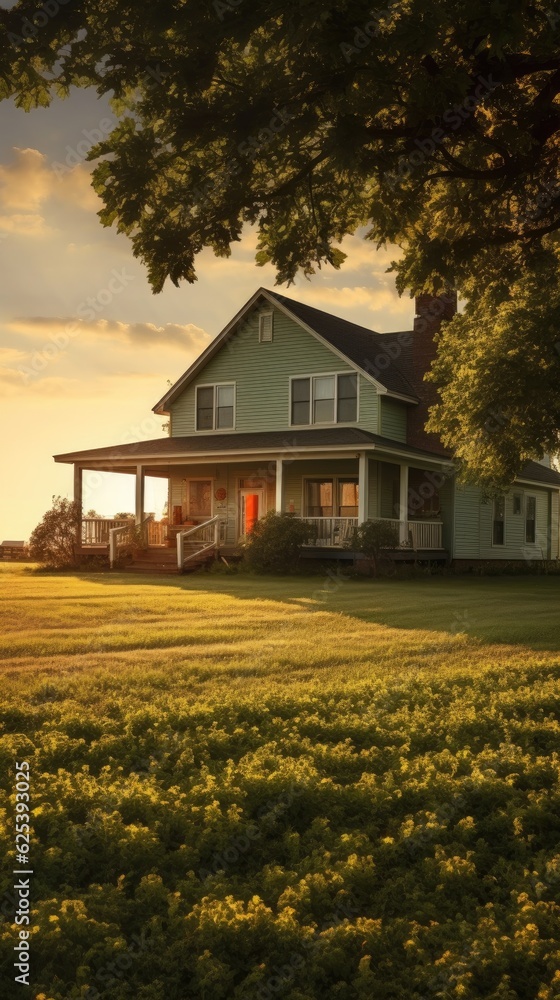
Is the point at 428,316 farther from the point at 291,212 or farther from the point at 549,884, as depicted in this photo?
the point at 549,884

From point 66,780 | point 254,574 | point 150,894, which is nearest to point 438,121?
point 66,780

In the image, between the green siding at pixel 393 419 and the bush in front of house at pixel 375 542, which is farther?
the green siding at pixel 393 419

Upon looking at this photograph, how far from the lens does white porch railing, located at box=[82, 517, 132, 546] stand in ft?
102

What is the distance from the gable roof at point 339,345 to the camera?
98.3 feet

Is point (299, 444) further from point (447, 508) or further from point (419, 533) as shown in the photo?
point (447, 508)

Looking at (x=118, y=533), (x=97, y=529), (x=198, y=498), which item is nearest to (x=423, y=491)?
(x=198, y=498)

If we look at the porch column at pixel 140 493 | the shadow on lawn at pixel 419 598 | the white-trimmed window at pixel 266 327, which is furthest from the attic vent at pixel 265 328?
the shadow on lawn at pixel 419 598

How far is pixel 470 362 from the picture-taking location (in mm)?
21297

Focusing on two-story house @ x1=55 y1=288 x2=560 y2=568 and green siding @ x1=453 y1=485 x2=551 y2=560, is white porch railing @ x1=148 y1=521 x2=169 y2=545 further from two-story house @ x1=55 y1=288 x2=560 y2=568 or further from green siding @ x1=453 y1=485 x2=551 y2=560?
green siding @ x1=453 y1=485 x2=551 y2=560

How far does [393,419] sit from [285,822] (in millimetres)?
25017

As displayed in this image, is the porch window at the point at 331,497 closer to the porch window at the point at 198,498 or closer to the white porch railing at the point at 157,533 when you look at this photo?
the porch window at the point at 198,498

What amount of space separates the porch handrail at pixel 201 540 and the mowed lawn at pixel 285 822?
15042mm

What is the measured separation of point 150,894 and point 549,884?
2366mm

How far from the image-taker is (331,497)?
3028cm
